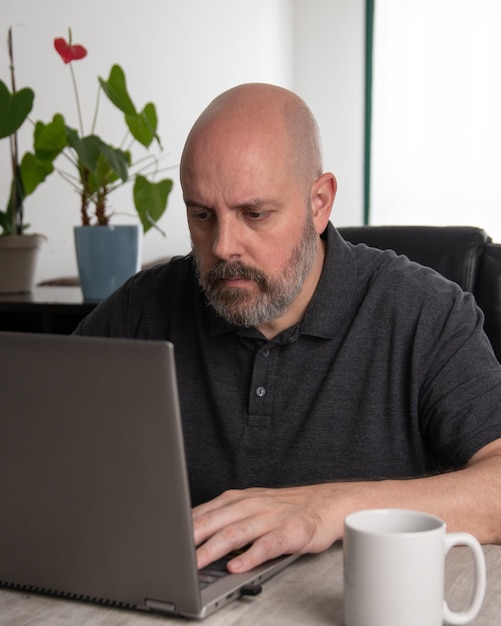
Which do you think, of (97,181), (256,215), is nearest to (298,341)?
(256,215)

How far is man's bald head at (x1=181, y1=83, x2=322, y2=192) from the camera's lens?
136cm

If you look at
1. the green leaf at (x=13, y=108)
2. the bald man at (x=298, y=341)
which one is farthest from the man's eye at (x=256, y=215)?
the green leaf at (x=13, y=108)

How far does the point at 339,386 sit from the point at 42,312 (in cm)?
104

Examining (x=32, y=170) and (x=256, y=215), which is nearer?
(x=256, y=215)

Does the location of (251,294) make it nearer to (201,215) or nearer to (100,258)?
(201,215)

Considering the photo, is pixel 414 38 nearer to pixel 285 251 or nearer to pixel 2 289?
pixel 2 289

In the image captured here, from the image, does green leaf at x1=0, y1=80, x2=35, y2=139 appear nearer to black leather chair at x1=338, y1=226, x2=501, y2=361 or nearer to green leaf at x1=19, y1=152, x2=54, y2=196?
green leaf at x1=19, y1=152, x2=54, y2=196

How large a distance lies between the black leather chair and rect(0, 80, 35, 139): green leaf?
1.03 m

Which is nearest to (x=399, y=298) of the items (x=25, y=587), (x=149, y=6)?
(x=25, y=587)

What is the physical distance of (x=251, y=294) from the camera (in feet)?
4.45

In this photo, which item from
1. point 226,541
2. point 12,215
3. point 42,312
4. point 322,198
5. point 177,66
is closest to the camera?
point 226,541

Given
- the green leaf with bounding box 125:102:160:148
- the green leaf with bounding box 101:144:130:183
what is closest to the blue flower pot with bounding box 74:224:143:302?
the green leaf with bounding box 101:144:130:183

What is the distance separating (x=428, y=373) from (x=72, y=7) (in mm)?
2440

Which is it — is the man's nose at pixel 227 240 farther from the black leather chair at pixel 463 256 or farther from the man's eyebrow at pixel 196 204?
the black leather chair at pixel 463 256
